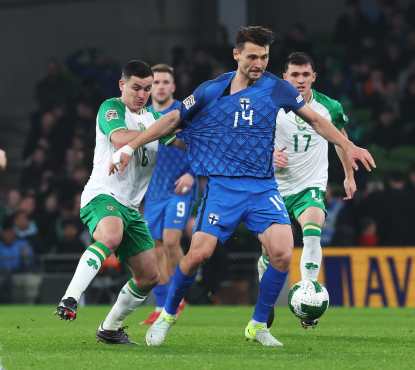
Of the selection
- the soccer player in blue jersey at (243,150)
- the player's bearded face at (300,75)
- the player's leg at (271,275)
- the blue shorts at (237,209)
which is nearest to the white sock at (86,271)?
the soccer player in blue jersey at (243,150)

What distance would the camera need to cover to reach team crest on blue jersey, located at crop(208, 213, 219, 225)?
9.36 metres

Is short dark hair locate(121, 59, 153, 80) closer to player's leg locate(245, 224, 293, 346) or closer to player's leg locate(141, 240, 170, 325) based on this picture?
player's leg locate(245, 224, 293, 346)

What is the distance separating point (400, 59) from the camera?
2130 centimetres

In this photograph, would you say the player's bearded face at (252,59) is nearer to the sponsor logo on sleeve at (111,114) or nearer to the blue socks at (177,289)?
the sponsor logo on sleeve at (111,114)

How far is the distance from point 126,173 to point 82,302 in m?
9.66

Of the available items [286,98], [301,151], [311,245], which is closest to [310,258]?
[311,245]

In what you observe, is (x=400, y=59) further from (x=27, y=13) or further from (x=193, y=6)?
(x=27, y=13)

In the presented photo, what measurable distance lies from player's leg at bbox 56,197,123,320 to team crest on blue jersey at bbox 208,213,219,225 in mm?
648

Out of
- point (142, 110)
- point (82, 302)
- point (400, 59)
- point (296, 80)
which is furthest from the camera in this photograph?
point (400, 59)

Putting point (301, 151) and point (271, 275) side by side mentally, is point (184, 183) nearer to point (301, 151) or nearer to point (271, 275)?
point (301, 151)

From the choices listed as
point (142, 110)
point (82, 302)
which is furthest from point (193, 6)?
point (142, 110)

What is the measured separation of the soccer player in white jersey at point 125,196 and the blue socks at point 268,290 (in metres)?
0.80

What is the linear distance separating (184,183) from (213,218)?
3746 mm

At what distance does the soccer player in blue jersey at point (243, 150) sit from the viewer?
9359 millimetres
